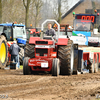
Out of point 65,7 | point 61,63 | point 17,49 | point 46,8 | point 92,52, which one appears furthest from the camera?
point 46,8

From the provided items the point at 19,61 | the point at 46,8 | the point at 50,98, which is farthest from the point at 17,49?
the point at 46,8

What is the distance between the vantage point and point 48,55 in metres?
10.2

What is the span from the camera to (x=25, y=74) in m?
10.3

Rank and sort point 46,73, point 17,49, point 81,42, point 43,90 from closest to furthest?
point 43,90 < point 46,73 < point 17,49 < point 81,42

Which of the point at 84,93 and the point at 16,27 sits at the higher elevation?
the point at 16,27

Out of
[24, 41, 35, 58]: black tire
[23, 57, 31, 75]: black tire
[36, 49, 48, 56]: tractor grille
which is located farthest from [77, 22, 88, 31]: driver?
[23, 57, 31, 75]: black tire

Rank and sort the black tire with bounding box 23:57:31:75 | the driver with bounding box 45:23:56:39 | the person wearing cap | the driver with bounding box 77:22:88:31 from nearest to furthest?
1. the black tire with bounding box 23:57:31:75
2. the driver with bounding box 45:23:56:39
3. the person wearing cap
4. the driver with bounding box 77:22:88:31

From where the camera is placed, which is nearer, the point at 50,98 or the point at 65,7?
the point at 50,98

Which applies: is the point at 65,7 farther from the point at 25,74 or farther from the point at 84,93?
the point at 84,93

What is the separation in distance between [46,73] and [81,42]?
5.03 m

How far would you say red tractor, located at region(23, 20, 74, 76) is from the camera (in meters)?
9.89

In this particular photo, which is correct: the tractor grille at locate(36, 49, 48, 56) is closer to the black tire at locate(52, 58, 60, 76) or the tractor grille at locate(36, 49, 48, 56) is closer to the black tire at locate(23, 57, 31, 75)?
the black tire at locate(23, 57, 31, 75)

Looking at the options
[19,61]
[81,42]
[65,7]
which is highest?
[65,7]

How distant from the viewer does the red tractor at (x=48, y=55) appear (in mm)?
9891
